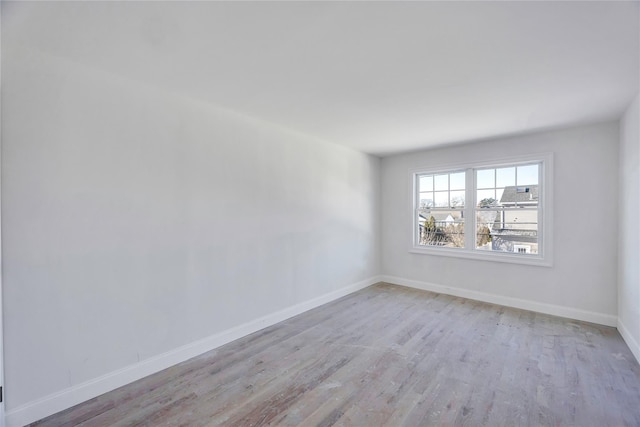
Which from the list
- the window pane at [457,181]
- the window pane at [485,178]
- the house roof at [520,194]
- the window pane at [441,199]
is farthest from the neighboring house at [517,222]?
the window pane at [441,199]

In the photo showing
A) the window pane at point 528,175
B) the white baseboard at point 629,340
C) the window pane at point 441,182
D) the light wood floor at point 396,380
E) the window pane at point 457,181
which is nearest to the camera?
the light wood floor at point 396,380

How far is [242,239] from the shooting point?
3295 millimetres

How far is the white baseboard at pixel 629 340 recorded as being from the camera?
271 cm

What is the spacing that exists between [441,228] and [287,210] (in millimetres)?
2857

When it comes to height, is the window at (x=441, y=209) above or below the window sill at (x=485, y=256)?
above

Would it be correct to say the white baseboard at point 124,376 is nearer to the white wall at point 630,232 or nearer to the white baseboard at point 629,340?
the white baseboard at point 629,340

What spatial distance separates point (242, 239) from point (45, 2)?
7.63 ft

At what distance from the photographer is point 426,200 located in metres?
5.26

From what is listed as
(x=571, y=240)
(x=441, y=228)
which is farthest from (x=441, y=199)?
(x=571, y=240)

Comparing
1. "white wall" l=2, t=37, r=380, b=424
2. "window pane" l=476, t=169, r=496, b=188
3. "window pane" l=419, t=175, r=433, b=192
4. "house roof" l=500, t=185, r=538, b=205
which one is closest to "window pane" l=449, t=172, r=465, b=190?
"window pane" l=476, t=169, r=496, b=188

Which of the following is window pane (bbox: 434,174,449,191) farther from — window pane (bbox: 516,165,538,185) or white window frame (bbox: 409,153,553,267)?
Answer: window pane (bbox: 516,165,538,185)

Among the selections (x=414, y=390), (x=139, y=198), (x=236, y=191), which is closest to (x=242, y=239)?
(x=236, y=191)

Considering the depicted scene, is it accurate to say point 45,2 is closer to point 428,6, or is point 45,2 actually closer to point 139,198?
point 139,198

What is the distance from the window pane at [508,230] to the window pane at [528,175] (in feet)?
1.33
